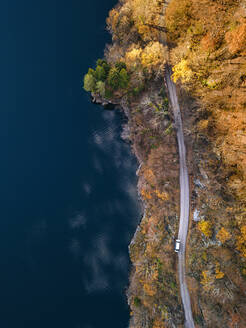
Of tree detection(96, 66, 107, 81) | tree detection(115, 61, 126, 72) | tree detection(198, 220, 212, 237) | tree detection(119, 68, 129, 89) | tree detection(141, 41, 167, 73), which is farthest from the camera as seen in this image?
tree detection(96, 66, 107, 81)

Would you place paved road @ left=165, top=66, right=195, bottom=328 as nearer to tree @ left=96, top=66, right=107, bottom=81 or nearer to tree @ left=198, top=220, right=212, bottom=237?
tree @ left=198, top=220, right=212, bottom=237

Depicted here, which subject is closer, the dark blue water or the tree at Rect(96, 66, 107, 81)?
the tree at Rect(96, 66, 107, 81)

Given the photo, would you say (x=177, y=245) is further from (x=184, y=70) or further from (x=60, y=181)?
(x=60, y=181)

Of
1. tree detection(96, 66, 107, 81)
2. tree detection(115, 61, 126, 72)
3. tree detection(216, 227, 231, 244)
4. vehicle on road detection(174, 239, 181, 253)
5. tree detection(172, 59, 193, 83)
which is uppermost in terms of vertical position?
tree detection(115, 61, 126, 72)

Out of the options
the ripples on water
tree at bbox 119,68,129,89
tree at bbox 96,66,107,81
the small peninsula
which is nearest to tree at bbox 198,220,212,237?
the small peninsula

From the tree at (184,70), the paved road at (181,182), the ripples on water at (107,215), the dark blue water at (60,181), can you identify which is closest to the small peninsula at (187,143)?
the tree at (184,70)

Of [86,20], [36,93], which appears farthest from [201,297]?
[86,20]

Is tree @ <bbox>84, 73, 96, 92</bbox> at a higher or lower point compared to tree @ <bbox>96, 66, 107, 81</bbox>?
lower
